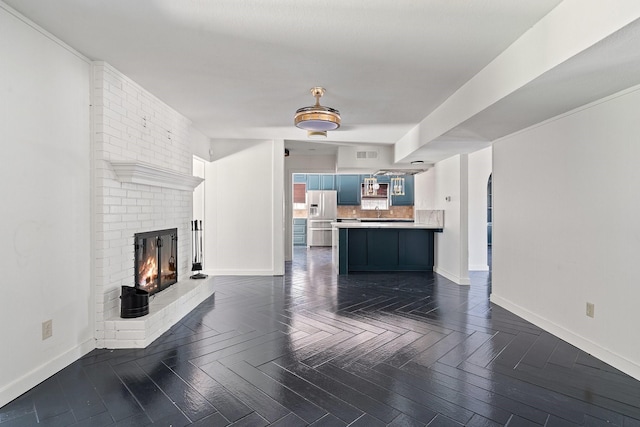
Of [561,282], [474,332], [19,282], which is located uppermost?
[19,282]

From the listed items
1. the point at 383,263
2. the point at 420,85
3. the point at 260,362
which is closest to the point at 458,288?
the point at 383,263

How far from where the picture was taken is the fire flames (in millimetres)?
3518

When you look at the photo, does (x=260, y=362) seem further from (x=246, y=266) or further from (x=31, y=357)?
(x=246, y=266)

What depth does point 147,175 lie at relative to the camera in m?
3.34

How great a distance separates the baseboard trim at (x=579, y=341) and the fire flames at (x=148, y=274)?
13.5 ft

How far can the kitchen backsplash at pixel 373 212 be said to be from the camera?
1051 centimetres

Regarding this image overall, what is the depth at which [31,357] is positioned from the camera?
228 centimetres

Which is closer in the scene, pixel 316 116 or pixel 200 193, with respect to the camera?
pixel 316 116

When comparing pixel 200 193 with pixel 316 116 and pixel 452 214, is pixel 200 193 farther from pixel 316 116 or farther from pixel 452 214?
pixel 452 214

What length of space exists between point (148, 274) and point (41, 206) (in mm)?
1487

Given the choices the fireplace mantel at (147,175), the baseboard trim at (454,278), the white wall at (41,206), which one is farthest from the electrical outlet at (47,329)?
the baseboard trim at (454,278)

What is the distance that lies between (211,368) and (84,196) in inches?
68.4

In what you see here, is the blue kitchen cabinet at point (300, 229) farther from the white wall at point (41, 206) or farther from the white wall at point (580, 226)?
the white wall at point (41, 206)

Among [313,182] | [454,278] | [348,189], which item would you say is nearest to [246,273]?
[454,278]
